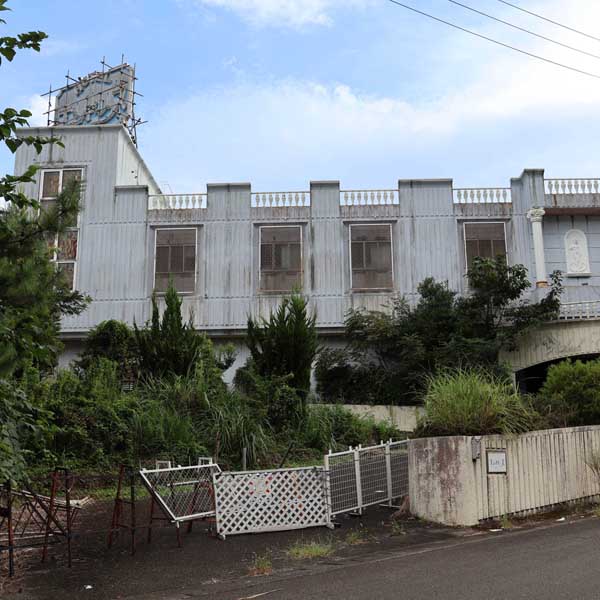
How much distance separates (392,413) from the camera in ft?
71.8

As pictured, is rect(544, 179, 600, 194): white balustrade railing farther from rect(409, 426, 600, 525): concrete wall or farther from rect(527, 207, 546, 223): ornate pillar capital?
rect(409, 426, 600, 525): concrete wall

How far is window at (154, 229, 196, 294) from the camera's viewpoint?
2536 cm

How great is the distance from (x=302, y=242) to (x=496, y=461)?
16026 mm

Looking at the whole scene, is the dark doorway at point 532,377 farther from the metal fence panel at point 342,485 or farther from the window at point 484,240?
the metal fence panel at point 342,485

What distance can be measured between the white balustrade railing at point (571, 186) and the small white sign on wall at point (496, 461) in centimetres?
1744

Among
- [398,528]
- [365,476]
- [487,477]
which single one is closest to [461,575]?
[398,528]

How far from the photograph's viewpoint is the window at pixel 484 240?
1001 inches

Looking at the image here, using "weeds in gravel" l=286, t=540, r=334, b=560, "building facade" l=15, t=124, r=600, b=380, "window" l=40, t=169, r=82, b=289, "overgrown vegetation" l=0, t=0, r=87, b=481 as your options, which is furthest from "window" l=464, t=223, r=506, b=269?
"overgrown vegetation" l=0, t=0, r=87, b=481

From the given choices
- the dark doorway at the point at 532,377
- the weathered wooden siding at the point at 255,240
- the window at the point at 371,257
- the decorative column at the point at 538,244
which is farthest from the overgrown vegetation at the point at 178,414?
the decorative column at the point at 538,244

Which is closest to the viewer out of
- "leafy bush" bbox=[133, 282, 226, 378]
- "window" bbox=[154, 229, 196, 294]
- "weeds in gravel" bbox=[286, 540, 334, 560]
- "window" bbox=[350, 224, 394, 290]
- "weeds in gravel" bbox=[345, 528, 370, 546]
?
"weeds in gravel" bbox=[286, 540, 334, 560]

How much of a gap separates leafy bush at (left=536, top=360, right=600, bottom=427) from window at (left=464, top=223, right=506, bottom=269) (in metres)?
12.8

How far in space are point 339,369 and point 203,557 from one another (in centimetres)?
1528

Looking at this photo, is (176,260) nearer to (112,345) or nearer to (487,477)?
(112,345)

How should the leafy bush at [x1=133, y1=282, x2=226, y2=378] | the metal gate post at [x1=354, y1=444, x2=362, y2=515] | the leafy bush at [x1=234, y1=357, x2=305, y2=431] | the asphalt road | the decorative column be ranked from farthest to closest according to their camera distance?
the decorative column, the leafy bush at [x1=133, y1=282, x2=226, y2=378], the leafy bush at [x1=234, y1=357, x2=305, y2=431], the metal gate post at [x1=354, y1=444, x2=362, y2=515], the asphalt road
